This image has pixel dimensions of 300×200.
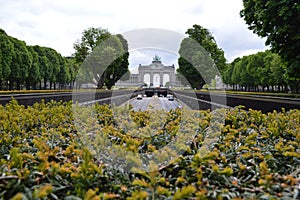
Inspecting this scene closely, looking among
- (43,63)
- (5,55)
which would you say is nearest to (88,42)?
(43,63)

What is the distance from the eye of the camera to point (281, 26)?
10586mm

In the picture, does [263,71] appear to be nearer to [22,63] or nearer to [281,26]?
[22,63]

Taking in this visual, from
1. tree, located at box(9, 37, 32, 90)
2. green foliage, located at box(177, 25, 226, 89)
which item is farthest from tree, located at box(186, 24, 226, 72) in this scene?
tree, located at box(9, 37, 32, 90)

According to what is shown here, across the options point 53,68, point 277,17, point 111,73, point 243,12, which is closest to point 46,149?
point 277,17

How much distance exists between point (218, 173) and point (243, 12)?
12449mm

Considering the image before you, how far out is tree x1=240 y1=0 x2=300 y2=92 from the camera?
9.97 meters

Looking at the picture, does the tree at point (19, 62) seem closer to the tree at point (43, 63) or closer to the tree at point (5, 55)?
the tree at point (5, 55)

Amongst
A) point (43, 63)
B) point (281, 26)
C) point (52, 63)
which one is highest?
point (52, 63)

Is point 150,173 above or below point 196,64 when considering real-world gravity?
below

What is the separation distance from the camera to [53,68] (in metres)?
46.0

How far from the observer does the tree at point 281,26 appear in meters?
9.97

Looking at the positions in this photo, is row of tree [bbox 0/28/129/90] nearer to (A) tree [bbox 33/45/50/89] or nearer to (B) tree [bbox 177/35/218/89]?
(A) tree [bbox 33/45/50/89]

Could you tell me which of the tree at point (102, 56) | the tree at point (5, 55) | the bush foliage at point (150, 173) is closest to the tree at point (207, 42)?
the tree at point (102, 56)

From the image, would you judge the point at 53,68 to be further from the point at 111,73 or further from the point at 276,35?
the point at 276,35
